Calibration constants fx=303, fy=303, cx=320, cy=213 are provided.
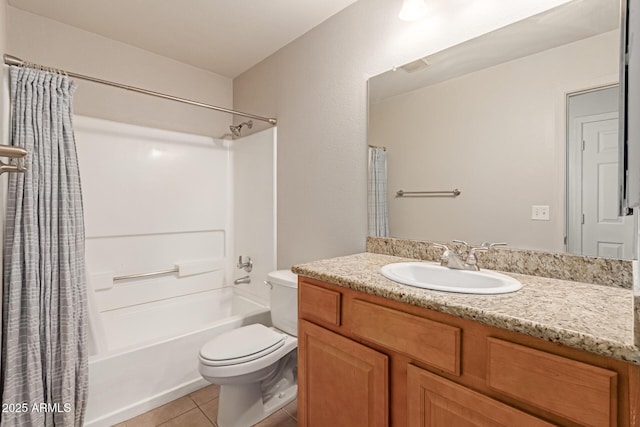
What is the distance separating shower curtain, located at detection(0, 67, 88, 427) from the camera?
4.60 ft

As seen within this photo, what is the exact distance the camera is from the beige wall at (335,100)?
1470 mm

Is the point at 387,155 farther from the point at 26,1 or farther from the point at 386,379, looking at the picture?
the point at 26,1

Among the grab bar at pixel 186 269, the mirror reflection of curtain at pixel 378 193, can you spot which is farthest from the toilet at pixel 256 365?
the grab bar at pixel 186 269

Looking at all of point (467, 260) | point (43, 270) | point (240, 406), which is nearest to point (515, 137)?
point (467, 260)

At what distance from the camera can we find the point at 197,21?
198 centimetres

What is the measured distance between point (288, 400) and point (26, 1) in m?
2.85

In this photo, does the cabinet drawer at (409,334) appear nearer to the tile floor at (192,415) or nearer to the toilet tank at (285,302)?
the toilet tank at (285,302)

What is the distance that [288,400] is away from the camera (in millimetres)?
1822

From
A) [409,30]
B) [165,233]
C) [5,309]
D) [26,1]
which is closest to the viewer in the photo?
[5,309]

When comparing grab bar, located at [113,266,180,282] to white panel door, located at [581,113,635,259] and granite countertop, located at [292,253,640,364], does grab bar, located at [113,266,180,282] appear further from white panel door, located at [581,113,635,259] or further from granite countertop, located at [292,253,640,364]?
white panel door, located at [581,113,635,259]

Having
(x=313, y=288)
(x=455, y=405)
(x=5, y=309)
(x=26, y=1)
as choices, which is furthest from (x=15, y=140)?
(x=455, y=405)

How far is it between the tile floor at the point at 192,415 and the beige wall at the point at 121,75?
2000 mm

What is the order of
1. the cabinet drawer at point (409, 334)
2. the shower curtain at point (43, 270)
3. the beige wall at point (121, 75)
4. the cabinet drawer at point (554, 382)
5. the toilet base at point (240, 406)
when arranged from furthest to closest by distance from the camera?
the beige wall at point (121, 75), the toilet base at point (240, 406), the shower curtain at point (43, 270), the cabinet drawer at point (409, 334), the cabinet drawer at point (554, 382)

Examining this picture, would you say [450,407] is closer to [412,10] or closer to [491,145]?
[491,145]
